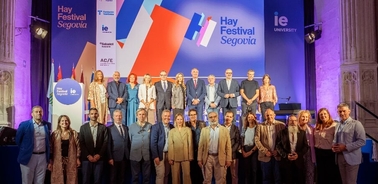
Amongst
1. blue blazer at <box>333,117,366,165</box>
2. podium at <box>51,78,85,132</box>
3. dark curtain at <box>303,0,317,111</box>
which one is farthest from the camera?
dark curtain at <box>303,0,317,111</box>

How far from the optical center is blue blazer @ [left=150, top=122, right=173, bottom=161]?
6.37 m

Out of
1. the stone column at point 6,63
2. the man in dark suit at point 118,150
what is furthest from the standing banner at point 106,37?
the man in dark suit at point 118,150

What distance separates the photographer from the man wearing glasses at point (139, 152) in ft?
20.9

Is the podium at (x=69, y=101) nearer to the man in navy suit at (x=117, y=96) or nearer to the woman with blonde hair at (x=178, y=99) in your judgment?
the man in navy suit at (x=117, y=96)

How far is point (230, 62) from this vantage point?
10617mm

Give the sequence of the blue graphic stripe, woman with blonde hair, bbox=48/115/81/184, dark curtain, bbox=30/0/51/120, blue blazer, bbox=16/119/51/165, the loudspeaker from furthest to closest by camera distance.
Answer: the blue graphic stripe < dark curtain, bbox=30/0/51/120 < the loudspeaker < woman with blonde hair, bbox=48/115/81/184 < blue blazer, bbox=16/119/51/165

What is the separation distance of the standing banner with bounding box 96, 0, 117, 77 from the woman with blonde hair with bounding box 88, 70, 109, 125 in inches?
87.0

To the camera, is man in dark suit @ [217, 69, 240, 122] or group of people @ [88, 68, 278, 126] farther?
man in dark suit @ [217, 69, 240, 122]

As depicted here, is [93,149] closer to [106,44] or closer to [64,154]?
[64,154]

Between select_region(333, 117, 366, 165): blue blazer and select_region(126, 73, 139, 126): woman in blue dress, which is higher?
select_region(126, 73, 139, 126): woman in blue dress

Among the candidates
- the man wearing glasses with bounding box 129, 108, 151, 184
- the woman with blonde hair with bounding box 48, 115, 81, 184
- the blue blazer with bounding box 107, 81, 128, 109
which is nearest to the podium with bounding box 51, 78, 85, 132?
the blue blazer with bounding box 107, 81, 128, 109

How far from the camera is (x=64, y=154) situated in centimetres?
604

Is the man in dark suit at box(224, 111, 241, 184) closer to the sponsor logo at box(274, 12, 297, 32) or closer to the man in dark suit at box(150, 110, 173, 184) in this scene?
the man in dark suit at box(150, 110, 173, 184)

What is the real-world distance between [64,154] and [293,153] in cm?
348
